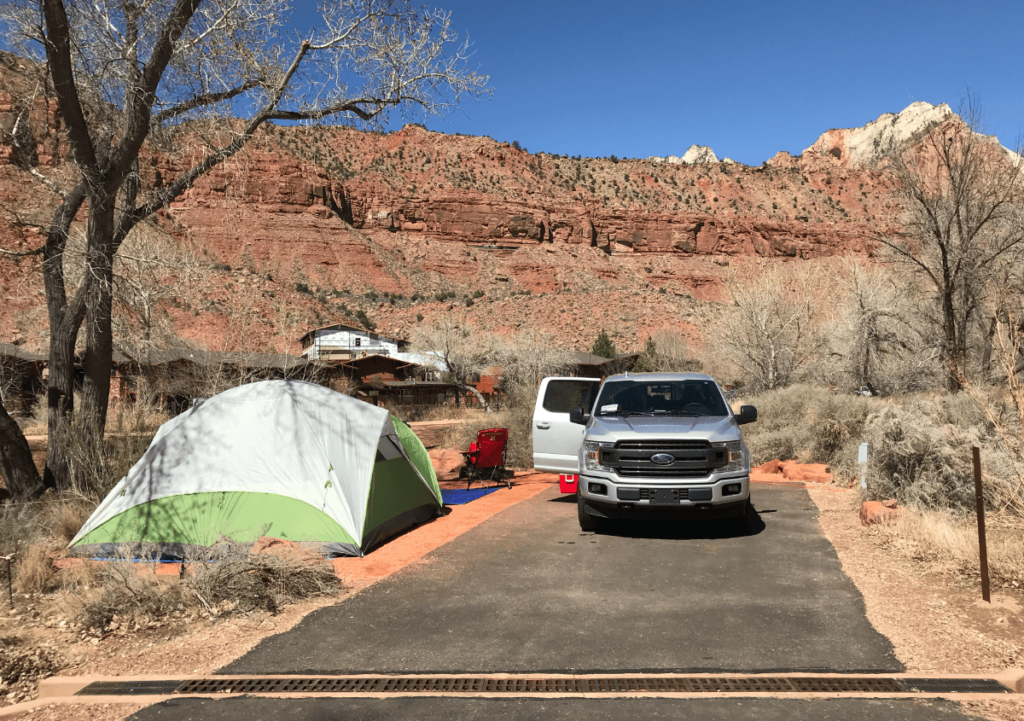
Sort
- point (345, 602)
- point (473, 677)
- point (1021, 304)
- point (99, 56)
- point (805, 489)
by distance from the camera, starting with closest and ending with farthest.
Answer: point (473, 677)
point (345, 602)
point (99, 56)
point (805, 489)
point (1021, 304)

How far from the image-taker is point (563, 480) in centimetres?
1177

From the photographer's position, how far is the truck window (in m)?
12.1

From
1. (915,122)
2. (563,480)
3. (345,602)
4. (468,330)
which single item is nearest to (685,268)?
(468,330)

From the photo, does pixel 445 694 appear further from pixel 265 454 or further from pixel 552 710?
pixel 265 454

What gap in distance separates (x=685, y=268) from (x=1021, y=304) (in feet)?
236

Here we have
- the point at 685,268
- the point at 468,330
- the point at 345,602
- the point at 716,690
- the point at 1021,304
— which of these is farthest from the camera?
the point at 685,268

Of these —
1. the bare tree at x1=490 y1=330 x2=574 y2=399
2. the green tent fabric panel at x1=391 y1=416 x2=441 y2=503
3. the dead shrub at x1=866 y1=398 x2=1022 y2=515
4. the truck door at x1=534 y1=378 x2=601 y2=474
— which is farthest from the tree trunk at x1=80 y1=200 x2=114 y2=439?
the bare tree at x1=490 y1=330 x2=574 y2=399

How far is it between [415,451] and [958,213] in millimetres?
12926

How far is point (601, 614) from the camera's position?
5891mm

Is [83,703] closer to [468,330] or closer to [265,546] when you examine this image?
[265,546]

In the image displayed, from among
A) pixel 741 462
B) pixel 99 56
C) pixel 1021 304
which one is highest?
pixel 99 56

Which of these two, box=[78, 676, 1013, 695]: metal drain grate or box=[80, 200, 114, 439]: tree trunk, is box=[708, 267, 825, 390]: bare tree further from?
box=[78, 676, 1013, 695]: metal drain grate

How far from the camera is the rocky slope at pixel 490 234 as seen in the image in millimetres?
64812

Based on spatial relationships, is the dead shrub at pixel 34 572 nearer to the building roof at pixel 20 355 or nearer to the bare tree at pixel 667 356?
the building roof at pixel 20 355
